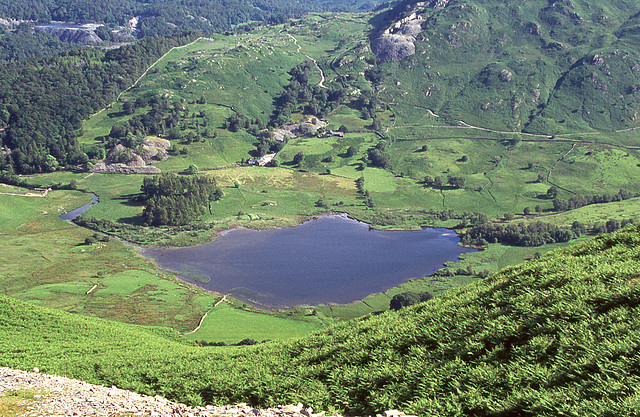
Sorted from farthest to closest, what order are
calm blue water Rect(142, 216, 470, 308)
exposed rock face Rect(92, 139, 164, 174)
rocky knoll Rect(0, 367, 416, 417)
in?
exposed rock face Rect(92, 139, 164, 174) < calm blue water Rect(142, 216, 470, 308) < rocky knoll Rect(0, 367, 416, 417)

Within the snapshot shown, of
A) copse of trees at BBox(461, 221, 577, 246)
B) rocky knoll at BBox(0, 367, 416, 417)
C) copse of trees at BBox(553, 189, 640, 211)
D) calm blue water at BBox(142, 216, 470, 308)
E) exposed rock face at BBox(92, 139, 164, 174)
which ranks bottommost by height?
copse of trees at BBox(553, 189, 640, 211)

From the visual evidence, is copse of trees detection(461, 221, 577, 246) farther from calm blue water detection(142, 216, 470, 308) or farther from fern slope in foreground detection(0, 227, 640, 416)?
fern slope in foreground detection(0, 227, 640, 416)

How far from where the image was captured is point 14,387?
2981cm

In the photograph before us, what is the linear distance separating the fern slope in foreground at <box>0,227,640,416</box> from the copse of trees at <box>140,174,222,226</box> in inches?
4641

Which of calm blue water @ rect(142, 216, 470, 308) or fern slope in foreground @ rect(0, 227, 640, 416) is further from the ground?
fern slope in foreground @ rect(0, 227, 640, 416)

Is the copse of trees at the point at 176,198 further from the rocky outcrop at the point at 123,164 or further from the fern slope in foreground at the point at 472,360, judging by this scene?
the fern slope in foreground at the point at 472,360

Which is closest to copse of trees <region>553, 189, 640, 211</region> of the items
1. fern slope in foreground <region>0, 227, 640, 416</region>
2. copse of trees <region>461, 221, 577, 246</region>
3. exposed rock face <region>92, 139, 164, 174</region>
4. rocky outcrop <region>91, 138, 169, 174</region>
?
copse of trees <region>461, 221, 577, 246</region>

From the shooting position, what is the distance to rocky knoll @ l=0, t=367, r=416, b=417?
22.4 meters

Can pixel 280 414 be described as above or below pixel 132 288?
above

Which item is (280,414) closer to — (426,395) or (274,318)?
(426,395)

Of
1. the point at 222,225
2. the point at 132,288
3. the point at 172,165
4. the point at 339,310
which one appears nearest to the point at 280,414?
the point at 339,310

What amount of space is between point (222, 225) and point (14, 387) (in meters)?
124

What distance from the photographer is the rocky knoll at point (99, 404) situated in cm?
2241

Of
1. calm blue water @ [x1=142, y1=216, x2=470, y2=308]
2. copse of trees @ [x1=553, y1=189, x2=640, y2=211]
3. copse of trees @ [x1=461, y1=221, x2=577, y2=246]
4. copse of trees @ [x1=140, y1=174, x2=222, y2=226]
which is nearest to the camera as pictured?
calm blue water @ [x1=142, y1=216, x2=470, y2=308]
